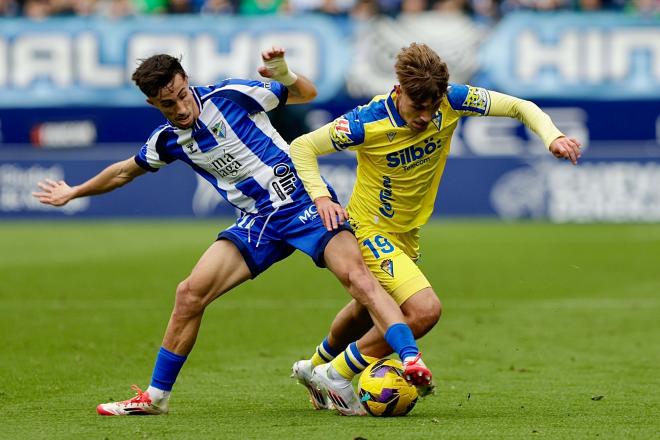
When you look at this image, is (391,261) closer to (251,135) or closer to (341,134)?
(341,134)

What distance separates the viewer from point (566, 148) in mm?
6711

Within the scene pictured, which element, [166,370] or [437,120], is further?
[166,370]

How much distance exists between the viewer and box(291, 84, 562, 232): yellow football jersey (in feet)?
23.3

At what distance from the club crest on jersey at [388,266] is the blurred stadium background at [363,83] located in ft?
52.6

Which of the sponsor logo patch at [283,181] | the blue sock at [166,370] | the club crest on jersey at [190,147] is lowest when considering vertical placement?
the blue sock at [166,370]

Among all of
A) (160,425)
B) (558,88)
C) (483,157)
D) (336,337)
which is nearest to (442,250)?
(483,157)

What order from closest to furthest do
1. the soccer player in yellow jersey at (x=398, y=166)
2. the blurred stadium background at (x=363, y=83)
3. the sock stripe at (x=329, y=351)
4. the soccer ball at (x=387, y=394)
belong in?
the soccer player in yellow jersey at (x=398, y=166) < the soccer ball at (x=387, y=394) < the sock stripe at (x=329, y=351) < the blurred stadium background at (x=363, y=83)

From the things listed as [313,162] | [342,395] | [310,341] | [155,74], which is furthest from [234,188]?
[310,341]

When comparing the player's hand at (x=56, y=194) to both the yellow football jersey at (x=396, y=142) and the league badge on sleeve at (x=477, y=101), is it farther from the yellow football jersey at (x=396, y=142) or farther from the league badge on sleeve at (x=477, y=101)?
the league badge on sleeve at (x=477, y=101)

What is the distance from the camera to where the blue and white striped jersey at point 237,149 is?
7.40m

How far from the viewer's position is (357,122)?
709 cm

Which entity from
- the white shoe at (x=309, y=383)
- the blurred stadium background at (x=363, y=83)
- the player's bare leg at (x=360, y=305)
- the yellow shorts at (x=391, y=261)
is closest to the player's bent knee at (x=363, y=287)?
the player's bare leg at (x=360, y=305)

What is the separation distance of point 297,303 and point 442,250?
5.73 m

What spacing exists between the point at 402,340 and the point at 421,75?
139 cm
